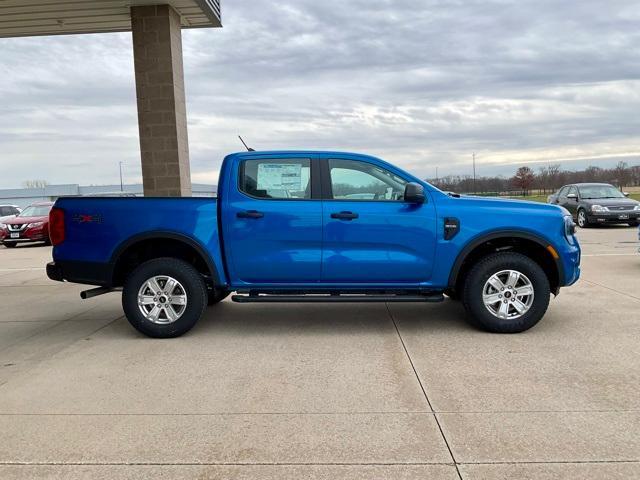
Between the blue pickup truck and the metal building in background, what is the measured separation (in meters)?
6.44

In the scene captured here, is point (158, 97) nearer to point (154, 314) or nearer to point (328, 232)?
point (154, 314)

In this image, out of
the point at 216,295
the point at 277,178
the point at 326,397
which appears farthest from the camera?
the point at 216,295

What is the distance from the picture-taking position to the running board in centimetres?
565

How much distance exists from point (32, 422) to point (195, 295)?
216cm

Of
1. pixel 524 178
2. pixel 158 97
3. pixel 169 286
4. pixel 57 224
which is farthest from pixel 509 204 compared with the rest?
pixel 524 178

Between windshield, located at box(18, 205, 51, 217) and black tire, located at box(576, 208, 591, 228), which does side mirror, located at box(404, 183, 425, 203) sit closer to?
black tire, located at box(576, 208, 591, 228)

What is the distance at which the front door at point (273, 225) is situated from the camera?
563cm

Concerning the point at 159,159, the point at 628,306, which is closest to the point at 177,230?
the point at 628,306

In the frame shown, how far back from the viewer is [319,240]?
5.63 metres

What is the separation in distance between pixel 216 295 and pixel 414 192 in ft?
9.41

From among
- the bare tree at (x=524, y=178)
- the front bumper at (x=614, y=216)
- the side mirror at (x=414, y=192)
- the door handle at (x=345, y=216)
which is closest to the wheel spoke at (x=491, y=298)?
the side mirror at (x=414, y=192)

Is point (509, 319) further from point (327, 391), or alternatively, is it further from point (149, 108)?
point (149, 108)

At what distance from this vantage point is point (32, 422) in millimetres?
3744

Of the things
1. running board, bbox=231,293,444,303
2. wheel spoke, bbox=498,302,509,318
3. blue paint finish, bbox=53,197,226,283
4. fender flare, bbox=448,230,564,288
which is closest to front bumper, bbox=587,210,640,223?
fender flare, bbox=448,230,564,288
